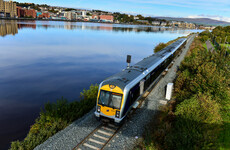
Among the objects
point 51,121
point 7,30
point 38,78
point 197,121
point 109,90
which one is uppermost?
point 7,30

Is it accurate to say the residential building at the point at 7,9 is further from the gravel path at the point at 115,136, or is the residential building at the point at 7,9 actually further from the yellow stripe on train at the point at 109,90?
the yellow stripe on train at the point at 109,90

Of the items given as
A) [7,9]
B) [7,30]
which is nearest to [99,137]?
[7,30]

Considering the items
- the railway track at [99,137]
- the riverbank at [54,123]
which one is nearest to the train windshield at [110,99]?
the railway track at [99,137]

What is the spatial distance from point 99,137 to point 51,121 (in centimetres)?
453

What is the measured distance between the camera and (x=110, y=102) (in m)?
11.6

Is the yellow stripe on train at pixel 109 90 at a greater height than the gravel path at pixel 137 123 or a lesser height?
greater

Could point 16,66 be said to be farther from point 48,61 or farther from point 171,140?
point 171,140

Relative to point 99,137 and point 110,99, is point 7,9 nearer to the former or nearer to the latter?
point 110,99

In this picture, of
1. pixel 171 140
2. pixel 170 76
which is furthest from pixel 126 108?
pixel 170 76

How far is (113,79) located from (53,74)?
899 inches

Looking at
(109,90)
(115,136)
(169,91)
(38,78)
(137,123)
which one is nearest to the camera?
(115,136)

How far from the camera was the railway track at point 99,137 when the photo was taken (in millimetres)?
10188

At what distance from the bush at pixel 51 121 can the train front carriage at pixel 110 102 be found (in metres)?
2.88

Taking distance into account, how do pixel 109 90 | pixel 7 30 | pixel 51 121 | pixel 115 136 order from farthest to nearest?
pixel 7 30 → pixel 51 121 → pixel 109 90 → pixel 115 136
